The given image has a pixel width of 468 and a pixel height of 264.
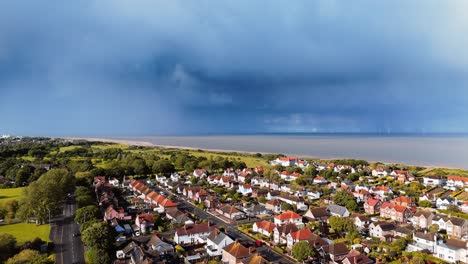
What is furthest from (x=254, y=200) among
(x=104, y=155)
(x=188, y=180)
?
(x=104, y=155)

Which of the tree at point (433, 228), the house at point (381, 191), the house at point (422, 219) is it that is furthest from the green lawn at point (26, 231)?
the house at point (381, 191)

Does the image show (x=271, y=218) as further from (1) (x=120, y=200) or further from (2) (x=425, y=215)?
(1) (x=120, y=200)

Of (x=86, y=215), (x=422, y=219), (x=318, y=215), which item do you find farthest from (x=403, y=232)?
(x=86, y=215)

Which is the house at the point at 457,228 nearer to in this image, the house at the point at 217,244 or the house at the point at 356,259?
the house at the point at 356,259

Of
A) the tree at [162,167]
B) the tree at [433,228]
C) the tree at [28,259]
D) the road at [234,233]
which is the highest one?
the tree at [162,167]

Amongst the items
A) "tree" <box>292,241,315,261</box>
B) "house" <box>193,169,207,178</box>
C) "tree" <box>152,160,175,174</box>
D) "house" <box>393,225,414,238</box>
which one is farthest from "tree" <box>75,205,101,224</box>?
"tree" <box>152,160,175,174</box>

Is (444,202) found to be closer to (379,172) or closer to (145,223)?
(379,172)
